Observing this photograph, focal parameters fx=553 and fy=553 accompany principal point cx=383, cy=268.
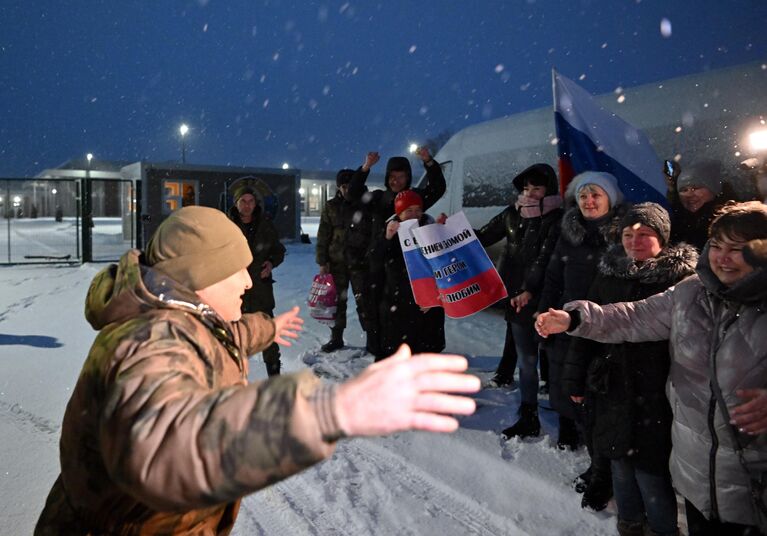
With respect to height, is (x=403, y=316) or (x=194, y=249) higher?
(x=194, y=249)

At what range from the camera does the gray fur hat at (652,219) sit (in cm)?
279

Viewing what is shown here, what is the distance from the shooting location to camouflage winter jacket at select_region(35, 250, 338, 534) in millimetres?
1004

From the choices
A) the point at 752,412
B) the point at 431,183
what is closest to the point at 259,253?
the point at 431,183

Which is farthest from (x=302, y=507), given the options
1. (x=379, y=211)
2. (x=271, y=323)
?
(x=379, y=211)

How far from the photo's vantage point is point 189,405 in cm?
108

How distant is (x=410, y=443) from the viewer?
160 inches

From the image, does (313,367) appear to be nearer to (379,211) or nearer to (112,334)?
(379,211)

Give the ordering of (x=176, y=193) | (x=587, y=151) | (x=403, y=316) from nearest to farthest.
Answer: (x=587, y=151)
(x=403, y=316)
(x=176, y=193)

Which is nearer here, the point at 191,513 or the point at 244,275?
the point at 191,513

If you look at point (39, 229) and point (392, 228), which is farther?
point (39, 229)

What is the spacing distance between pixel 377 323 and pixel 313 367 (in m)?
0.83

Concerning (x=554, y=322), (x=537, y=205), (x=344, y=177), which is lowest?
(x=554, y=322)

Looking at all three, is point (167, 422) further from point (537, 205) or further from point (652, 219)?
point (537, 205)

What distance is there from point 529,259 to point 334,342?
2.90 m
